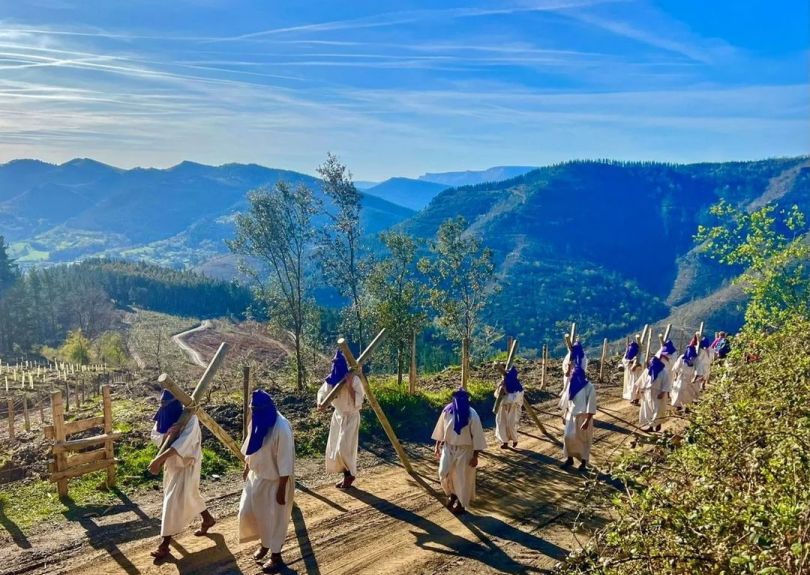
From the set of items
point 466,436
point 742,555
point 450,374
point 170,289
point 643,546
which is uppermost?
point 742,555

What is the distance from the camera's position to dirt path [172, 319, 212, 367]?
207ft

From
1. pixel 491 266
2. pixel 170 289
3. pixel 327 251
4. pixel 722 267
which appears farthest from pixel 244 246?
pixel 722 267

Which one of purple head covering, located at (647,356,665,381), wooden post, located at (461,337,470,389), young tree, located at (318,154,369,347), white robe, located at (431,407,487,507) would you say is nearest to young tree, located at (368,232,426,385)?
young tree, located at (318,154,369,347)

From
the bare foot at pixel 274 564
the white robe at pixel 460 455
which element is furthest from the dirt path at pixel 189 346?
the bare foot at pixel 274 564

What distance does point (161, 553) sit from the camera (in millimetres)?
7445

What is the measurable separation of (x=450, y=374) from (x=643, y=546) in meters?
17.2

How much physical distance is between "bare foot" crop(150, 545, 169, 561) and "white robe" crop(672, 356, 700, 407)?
551 inches

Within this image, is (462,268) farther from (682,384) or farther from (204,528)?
(204,528)

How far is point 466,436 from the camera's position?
947 cm

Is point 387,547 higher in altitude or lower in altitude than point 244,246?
lower

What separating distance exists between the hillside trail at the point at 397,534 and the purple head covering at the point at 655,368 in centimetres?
424

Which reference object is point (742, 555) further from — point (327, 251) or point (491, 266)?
point (491, 266)

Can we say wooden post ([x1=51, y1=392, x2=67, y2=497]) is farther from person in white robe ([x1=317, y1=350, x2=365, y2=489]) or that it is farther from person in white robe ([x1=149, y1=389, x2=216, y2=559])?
person in white robe ([x1=317, y1=350, x2=365, y2=489])

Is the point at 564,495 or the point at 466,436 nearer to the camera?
the point at 466,436
